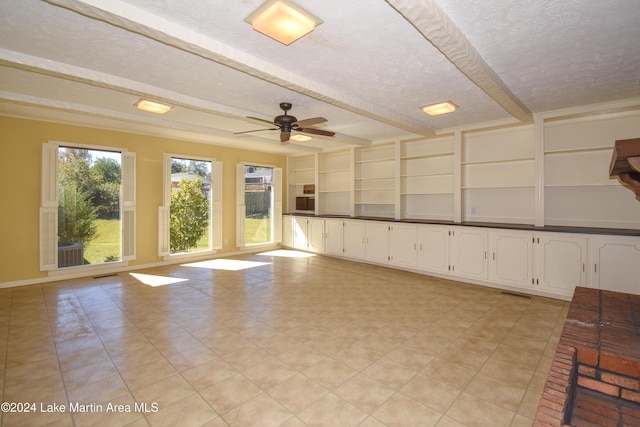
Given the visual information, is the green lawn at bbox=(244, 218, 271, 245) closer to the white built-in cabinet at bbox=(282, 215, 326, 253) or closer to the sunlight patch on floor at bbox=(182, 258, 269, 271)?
the white built-in cabinet at bbox=(282, 215, 326, 253)

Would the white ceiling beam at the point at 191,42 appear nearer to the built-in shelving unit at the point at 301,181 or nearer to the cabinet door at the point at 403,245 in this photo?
the cabinet door at the point at 403,245

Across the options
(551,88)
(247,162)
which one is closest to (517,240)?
(551,88)

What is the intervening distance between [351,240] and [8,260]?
5.82m

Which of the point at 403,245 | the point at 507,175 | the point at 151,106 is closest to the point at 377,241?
the point at 403,245

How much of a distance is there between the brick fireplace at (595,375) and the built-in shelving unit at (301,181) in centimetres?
717

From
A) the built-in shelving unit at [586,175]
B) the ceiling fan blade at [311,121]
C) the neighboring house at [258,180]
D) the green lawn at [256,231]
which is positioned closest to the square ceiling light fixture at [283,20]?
the ceiling fan blade at [311,121]

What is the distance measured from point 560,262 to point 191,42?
5.00 metres

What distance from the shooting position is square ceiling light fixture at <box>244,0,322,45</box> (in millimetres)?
1971

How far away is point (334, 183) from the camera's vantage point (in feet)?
26.3

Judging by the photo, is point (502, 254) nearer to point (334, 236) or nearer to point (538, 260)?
point (538, 260)

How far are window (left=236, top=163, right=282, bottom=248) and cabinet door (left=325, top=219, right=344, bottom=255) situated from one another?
5.58 feet

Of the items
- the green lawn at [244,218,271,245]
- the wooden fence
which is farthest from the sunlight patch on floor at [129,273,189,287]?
the wooden fence

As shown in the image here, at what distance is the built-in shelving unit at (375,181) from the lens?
22.4ft

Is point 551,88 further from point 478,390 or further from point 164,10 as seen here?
point 164,10
